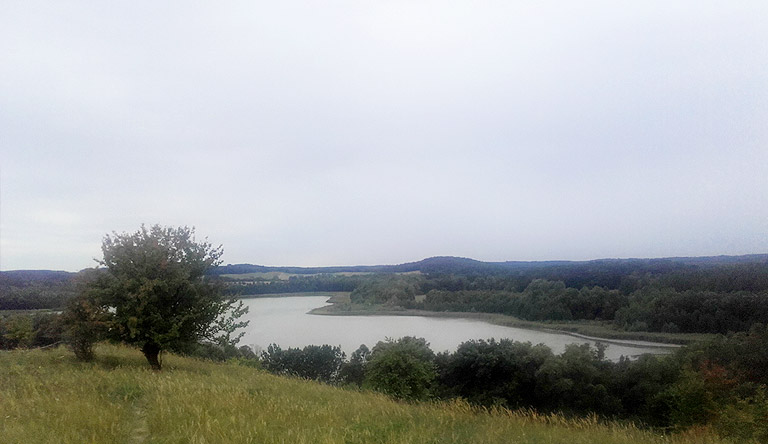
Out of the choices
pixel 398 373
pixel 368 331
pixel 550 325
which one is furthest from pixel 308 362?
pixel 550 325

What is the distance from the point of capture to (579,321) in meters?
58.5

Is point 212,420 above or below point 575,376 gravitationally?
above

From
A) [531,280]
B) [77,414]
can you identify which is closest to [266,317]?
[531,280]

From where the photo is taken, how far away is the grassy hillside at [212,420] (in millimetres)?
4027

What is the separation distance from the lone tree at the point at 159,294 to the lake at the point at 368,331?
35.9 meters

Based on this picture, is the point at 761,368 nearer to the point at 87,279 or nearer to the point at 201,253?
the point at 201,253

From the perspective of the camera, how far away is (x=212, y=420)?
4.30 m

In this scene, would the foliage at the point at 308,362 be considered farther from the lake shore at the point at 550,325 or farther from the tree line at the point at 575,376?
the lake shore at the point at 550,325

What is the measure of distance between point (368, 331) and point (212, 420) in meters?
53.1

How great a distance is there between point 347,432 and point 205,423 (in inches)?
56.2

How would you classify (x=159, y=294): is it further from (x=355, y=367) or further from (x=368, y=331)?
(x=368, y=331)

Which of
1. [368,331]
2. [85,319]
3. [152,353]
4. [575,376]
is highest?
[85,319]

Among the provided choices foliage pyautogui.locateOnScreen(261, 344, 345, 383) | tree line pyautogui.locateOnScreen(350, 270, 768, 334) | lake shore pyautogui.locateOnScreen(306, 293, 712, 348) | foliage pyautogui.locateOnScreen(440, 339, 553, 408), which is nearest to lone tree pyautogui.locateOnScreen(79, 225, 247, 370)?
foliage pyautogui.locateOnScreen(440, 339, 553, 408)

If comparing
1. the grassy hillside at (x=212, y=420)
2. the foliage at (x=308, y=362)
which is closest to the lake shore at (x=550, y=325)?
the foliage at (x=308, y=362)
